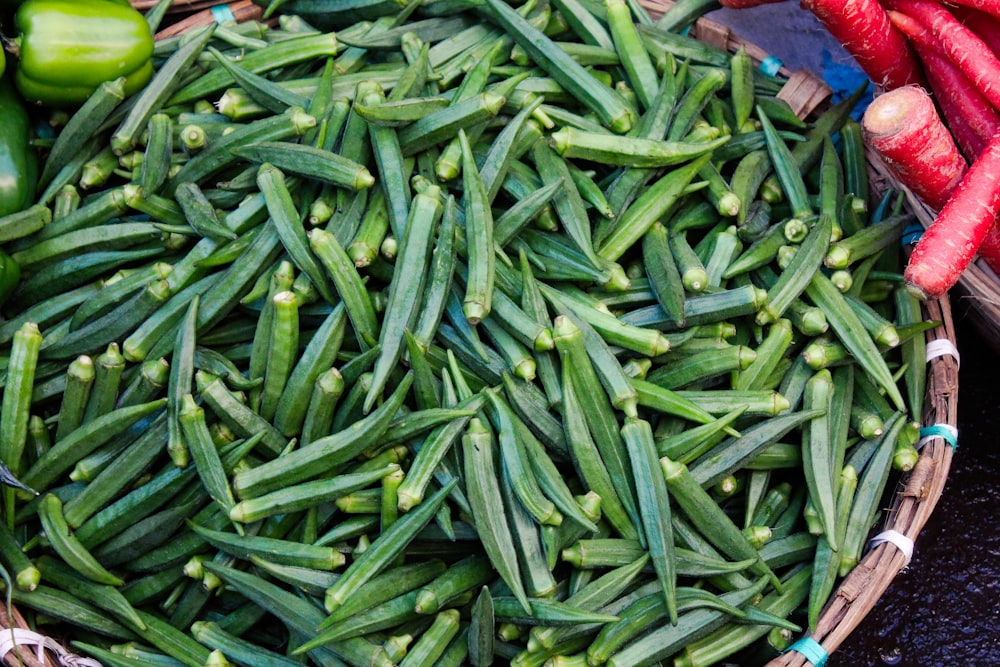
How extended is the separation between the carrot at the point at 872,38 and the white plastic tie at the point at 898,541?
120 centimetres

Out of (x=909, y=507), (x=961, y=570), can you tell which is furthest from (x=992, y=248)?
(x=961, y=570)

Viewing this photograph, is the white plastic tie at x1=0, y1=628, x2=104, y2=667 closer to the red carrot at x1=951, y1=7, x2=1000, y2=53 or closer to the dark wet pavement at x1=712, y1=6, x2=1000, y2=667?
the dark wet pavement at x1=712, y1=6, x2=1000, y2=667

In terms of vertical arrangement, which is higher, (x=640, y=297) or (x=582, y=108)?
(x=582, y=108)

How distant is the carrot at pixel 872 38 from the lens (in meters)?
2.32

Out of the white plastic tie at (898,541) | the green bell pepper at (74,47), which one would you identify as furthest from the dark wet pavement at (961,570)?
the green bell pepper at (74,47)

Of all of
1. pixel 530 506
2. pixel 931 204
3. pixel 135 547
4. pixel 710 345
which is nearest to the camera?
pixel 530 506

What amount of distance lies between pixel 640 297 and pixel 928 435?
76 cm

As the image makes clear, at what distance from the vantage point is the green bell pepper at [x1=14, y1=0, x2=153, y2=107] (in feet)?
7.23

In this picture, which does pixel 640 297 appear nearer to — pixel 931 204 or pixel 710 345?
pixel 710 345

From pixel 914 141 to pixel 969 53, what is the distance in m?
0.34

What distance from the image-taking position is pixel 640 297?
2.15m

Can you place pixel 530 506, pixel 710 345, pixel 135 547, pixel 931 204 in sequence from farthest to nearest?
pixel 931 204 < pixel 710 345 < pixel 135 547 < pixel 530 506

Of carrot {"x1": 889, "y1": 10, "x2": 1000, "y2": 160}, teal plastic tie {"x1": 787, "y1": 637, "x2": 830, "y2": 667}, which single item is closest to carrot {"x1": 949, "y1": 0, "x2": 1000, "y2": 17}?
carrot {"x1": 889, "y1": 10, "x2": 1000, "y2": 160}

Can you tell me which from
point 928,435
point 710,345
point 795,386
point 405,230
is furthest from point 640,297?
point 928,435
